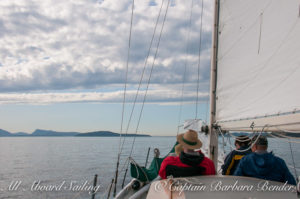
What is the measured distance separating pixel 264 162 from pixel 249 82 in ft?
5.58

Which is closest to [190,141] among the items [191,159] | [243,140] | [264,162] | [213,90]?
[191,159]

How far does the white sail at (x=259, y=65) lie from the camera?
3.78 metres

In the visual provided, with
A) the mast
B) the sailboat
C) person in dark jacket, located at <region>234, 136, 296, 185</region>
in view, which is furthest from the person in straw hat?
the mast

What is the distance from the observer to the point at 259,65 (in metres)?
4.60

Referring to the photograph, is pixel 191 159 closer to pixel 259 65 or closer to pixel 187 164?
pixel 187 164

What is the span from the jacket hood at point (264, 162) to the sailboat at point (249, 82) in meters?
0.23

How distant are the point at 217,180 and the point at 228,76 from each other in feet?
8.88

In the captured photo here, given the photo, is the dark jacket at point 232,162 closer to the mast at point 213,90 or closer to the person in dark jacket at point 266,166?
the person in dark jacket at point 266,166

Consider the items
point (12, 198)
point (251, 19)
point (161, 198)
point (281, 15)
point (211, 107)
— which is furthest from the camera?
point (12, 198)

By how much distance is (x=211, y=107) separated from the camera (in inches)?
237

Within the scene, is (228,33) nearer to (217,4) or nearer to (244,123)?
(217,4)

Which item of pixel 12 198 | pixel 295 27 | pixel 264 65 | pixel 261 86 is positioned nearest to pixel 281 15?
pixel 295 27

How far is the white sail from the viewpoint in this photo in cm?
378

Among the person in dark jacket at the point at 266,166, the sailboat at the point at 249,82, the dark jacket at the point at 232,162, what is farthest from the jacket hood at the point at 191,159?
the dark jacket at the point at 232,162
